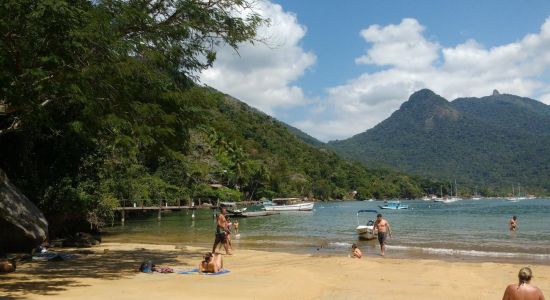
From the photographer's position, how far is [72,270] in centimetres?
1249

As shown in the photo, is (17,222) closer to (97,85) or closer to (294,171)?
(97,85)

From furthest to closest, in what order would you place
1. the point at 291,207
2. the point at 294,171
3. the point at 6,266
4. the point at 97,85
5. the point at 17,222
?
the point at 294,171 → the point at 291,207 → the point at 17,222 → the point at 6,266 → the point at 97,85

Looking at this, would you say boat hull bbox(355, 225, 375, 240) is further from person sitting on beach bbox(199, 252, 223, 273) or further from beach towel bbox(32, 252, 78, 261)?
beach towel bbox(32, 252, 78, 261)

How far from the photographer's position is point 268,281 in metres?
11.5

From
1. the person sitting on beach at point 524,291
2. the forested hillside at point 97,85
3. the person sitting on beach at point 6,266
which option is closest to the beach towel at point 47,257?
the person sitting on beach at point 6,266

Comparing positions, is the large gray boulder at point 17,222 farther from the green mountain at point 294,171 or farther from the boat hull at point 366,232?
the green mountain at point 294,171

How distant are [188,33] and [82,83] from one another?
3.27m

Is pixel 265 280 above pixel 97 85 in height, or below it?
below

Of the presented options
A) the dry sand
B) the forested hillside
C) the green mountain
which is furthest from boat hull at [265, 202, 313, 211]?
the dry sand

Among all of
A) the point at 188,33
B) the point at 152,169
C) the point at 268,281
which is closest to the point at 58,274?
the point at 268,281

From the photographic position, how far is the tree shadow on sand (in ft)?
31.3

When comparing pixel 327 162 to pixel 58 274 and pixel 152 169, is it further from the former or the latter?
pixel 58 274

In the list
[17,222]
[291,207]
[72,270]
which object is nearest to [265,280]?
[72,270]

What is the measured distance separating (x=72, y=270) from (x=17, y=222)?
7.39 feet
